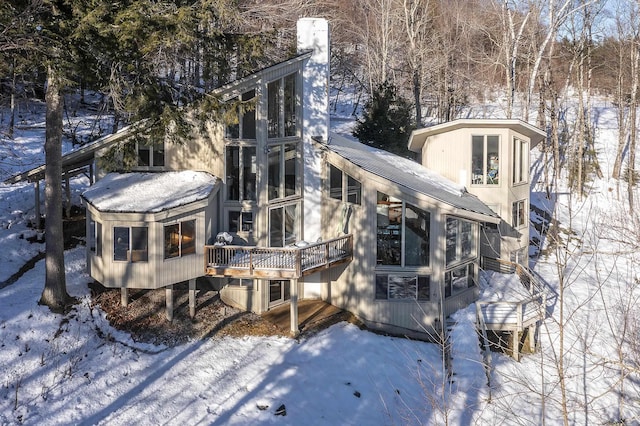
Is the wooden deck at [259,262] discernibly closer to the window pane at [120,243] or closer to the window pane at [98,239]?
the window pane at [120,243]

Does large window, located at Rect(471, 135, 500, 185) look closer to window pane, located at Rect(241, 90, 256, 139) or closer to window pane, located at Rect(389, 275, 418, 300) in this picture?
window pane, located at Rect(389, 275, 418, 300)

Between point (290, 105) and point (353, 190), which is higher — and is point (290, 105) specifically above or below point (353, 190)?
above

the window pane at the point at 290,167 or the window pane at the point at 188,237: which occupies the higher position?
the window pane at the point at 290,167

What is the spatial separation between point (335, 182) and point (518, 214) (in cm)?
819

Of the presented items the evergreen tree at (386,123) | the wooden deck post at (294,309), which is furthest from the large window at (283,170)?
the evergreen tree at (386,123)

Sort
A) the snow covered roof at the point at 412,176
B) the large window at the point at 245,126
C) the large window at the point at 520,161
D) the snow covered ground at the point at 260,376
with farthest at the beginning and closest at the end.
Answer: the large window at the point at 520,161
the large window at the point at 245,126
the snow covered roof at the point at 412,176
the snow covered ground at the point at 260,376

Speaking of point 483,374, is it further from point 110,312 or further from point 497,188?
point 110,312

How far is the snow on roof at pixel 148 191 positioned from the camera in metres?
12.8

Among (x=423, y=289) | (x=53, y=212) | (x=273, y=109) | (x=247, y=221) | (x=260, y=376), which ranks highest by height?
(x=273, y=109)

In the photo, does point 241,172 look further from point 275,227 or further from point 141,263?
point 141,263

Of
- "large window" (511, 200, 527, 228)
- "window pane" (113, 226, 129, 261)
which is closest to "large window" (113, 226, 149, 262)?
"window pane" (113, 226, 129, 261)

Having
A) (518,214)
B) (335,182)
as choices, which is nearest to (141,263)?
(335,182)

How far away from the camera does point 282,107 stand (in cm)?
1560

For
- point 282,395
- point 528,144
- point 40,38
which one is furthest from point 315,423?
point 528,144
